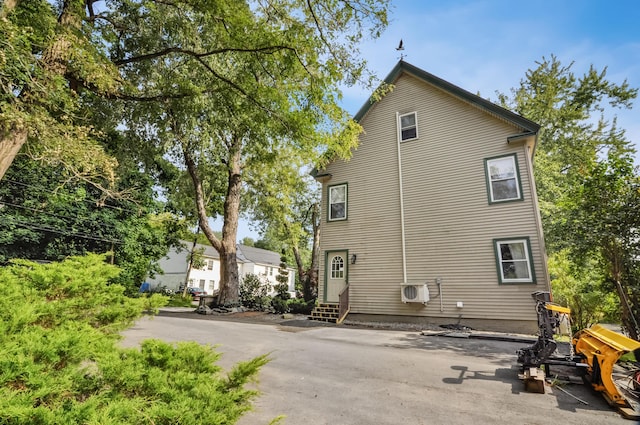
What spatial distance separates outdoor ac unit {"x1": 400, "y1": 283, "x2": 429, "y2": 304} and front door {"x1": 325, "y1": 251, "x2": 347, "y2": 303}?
8.27 feet

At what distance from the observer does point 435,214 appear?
1102 cm

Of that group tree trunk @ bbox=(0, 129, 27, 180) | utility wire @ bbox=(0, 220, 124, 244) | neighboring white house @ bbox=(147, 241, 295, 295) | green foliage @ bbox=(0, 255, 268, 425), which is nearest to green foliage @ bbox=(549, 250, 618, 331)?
green foliage @ bbox=(0, 255, 268, 425)

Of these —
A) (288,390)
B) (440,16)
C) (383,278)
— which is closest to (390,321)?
(383,278)

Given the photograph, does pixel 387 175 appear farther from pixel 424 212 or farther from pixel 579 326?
pixel 579 326

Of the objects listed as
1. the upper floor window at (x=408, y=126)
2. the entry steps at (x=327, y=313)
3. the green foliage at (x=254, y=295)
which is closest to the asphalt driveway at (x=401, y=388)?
the entry steps at (x=327, y=313)

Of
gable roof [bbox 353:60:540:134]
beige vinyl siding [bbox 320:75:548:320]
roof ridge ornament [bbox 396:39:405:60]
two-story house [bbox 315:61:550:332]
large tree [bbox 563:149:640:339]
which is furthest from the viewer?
roof ridge ornament [bbox 396:39:405:60]

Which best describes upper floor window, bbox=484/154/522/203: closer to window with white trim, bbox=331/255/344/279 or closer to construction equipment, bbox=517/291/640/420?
window with white trim, bbox=331/255/344/279

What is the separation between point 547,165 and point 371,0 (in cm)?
1640

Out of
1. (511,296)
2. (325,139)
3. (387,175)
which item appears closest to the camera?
(325,139)

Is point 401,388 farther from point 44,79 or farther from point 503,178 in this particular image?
point 503,178

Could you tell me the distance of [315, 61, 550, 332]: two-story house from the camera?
9570 mm

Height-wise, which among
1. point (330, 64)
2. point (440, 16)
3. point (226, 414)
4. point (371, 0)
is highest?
point (440, 16)

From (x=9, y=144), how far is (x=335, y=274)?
10321 mm

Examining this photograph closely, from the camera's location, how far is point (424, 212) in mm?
11203
